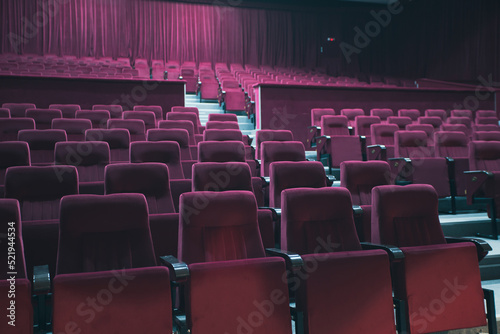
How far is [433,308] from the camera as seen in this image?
0.83 meters

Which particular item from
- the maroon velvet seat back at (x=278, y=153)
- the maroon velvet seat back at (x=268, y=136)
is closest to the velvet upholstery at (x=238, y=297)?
the maroon velvet seat back at (x=278, y=153)

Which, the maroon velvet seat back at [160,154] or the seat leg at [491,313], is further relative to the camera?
the maroon velvet seat back at [160,154]

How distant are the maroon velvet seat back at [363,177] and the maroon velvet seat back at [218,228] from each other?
0.46 meters

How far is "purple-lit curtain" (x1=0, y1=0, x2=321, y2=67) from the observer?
15.6 feet

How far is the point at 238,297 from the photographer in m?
0.75

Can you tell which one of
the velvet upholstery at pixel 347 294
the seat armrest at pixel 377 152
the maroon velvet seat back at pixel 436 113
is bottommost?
the velvet upholstery at pixel 347 294

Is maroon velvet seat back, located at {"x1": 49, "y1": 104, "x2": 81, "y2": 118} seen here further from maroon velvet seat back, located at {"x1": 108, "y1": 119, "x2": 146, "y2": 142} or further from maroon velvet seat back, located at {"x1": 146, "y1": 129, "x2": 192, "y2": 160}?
maroon velvet seat back, located at {"x1": 146, "y1": 129, "x2": 192, "y2": 160}

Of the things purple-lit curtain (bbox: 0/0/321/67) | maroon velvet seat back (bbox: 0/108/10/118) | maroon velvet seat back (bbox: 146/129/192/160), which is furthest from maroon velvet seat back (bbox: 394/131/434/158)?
purple-lit curtain (bbox: 0/0/321/67)

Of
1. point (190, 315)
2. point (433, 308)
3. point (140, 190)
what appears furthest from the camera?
point (140, 190)

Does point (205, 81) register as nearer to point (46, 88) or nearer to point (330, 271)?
point (46, 88)

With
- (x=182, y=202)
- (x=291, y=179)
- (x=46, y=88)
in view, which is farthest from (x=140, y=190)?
(x=46, y=88)

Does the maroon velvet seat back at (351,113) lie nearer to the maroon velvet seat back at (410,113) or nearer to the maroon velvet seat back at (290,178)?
→ the maroon velvet seat back at (410,113)

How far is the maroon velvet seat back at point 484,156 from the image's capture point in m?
1.68

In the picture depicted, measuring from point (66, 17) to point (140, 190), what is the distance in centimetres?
437
